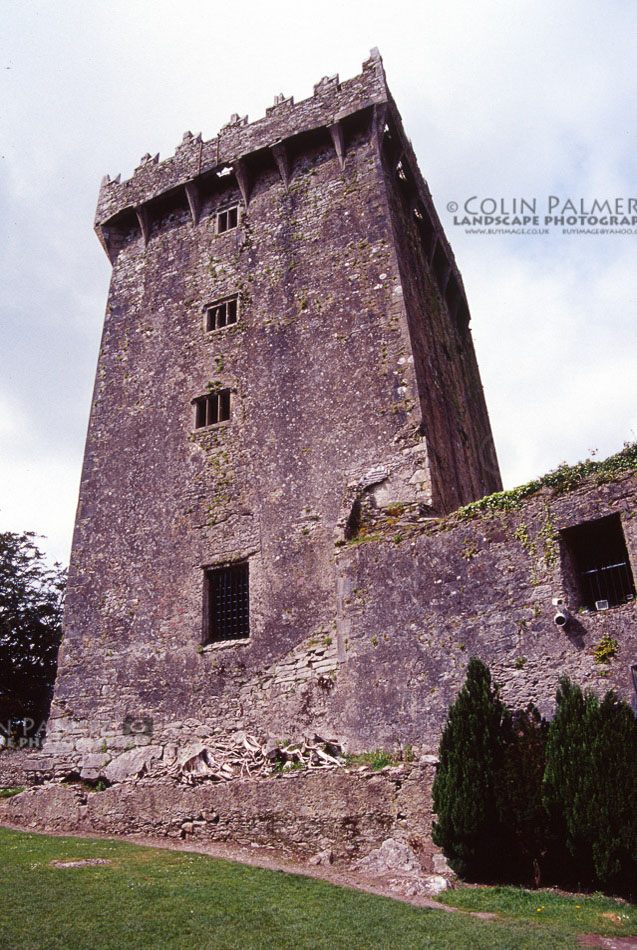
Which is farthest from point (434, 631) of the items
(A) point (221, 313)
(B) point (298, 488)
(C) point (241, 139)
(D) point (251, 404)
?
(C) point (241, 139)

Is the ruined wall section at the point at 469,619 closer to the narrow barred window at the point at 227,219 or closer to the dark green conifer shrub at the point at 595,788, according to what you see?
the dark green conifer shrub at the point at 595,788

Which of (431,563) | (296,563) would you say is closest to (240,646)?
(296,563)

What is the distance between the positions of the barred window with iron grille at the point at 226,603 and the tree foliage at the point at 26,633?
42.2 ft

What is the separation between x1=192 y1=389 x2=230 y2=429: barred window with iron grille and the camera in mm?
19531

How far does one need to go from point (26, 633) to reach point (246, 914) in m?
23.2

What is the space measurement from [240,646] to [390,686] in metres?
4.60

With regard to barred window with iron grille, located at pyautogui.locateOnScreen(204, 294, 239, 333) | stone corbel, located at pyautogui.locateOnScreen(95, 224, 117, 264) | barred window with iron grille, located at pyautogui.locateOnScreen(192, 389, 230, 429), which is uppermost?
stone corbel, located at pyautogui.locateOnScreen(95, 224, 117, 264)

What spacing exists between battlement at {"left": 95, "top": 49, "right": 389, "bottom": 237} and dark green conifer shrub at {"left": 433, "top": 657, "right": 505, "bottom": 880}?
1691cm

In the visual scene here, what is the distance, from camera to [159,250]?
23062 mm

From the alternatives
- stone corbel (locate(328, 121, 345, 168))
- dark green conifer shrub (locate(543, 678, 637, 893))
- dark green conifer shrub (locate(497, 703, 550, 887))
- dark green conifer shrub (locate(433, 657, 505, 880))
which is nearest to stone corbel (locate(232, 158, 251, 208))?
stone corbel (locate(328, 121, 345, 168))

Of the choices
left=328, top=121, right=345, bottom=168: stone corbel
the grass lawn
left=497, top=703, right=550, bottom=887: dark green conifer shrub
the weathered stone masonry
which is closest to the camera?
the grass lawn

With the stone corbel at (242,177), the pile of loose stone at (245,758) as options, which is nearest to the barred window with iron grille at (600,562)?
the pile of loose stone at (245,758)

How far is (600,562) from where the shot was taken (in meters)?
12.0

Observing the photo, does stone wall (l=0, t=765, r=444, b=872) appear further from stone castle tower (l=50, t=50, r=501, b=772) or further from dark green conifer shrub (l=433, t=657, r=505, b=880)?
stone castle tower (l=50, t=50, r=501, b=772)
